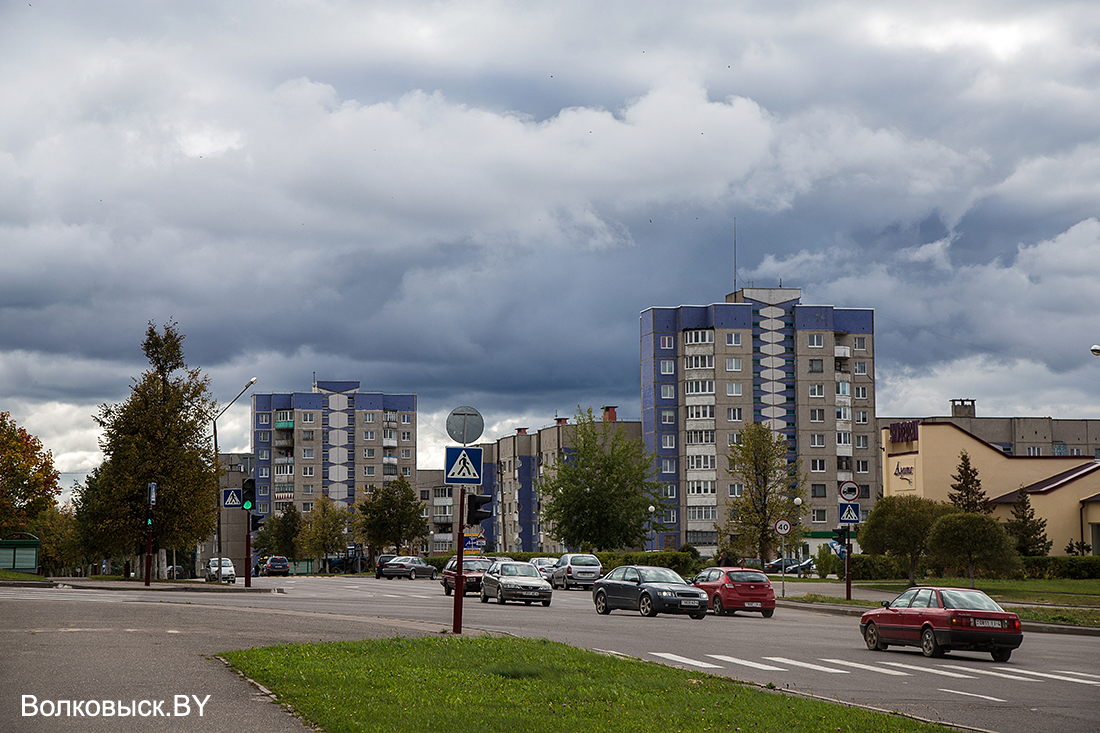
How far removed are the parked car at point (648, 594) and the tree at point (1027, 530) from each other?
3500cm

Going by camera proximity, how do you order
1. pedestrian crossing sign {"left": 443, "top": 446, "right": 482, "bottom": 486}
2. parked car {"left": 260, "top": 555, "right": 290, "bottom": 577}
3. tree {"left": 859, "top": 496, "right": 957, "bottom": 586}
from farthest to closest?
parked car {"left": 260, "top": 555, "right": 290, "bottom": 577} < tree {"left": 859, "top": 496, "right": 957, "bottom": 586} < pedestrian crossing sign {"left": 443, "top": 446, "right": 482, "bottom": 486}

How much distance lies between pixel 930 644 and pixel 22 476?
5769 cm

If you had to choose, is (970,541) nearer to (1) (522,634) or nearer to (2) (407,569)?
(1) (522,634)

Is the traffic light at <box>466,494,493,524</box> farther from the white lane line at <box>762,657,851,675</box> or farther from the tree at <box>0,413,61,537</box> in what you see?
the tree at <box>0,413,61,537</box>

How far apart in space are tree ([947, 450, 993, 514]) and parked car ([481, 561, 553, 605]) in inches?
1524

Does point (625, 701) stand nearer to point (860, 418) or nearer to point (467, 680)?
point (467, 680)

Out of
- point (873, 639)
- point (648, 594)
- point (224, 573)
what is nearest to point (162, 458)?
point (224, 573)

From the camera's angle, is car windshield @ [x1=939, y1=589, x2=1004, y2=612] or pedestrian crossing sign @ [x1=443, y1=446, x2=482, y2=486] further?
car windshield @ [x1=939, y1=589, x2=1004, y2=612]

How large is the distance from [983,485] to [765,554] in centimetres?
1928

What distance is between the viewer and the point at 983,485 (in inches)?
2923

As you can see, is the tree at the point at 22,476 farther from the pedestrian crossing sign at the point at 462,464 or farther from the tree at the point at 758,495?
the pedestrian crossing sign at the point at 462,464

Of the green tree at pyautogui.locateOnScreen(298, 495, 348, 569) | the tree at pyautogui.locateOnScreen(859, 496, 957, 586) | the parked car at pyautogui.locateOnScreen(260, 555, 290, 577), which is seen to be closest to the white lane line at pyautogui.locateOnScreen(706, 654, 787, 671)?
the tree at pyautogui.locateOnScreen(859, 496, 957, 586)

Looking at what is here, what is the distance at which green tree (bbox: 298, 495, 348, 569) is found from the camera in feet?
369

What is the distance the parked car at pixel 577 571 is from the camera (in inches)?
2068
